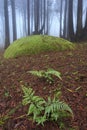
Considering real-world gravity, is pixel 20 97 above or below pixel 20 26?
above

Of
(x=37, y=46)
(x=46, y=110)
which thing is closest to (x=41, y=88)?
(x=46, y=110)

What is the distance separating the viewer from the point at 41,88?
482 centimetres

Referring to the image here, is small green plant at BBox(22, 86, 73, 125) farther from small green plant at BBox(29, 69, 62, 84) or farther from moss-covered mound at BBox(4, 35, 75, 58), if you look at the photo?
moss-covered mound at BBox(4, 35, 75, 58)

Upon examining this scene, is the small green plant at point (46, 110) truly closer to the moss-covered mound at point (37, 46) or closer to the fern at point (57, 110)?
the fern at point (57, 110)

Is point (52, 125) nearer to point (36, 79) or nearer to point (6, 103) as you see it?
point (6, 103)

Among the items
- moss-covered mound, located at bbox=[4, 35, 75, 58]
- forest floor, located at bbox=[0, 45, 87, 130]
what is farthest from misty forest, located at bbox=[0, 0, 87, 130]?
moss-covered mound, located at bbox=[4, 35, 75, 58]

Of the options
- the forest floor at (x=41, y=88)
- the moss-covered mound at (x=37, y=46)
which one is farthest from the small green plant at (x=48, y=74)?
the moss-covered mound at (x=37, y=46)

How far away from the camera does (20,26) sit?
56.2 m

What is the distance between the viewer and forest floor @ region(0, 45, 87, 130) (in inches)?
150

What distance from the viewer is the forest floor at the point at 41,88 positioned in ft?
12.5

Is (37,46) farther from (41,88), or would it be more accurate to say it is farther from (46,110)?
(46,110)

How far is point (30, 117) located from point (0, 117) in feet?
1.87

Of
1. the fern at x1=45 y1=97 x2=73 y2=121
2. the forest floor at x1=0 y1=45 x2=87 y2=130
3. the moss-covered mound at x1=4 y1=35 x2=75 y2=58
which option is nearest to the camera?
the fern at x1=45 y1=97 x2=73 y2=121

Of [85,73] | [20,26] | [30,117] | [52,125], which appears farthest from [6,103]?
[20,26]
